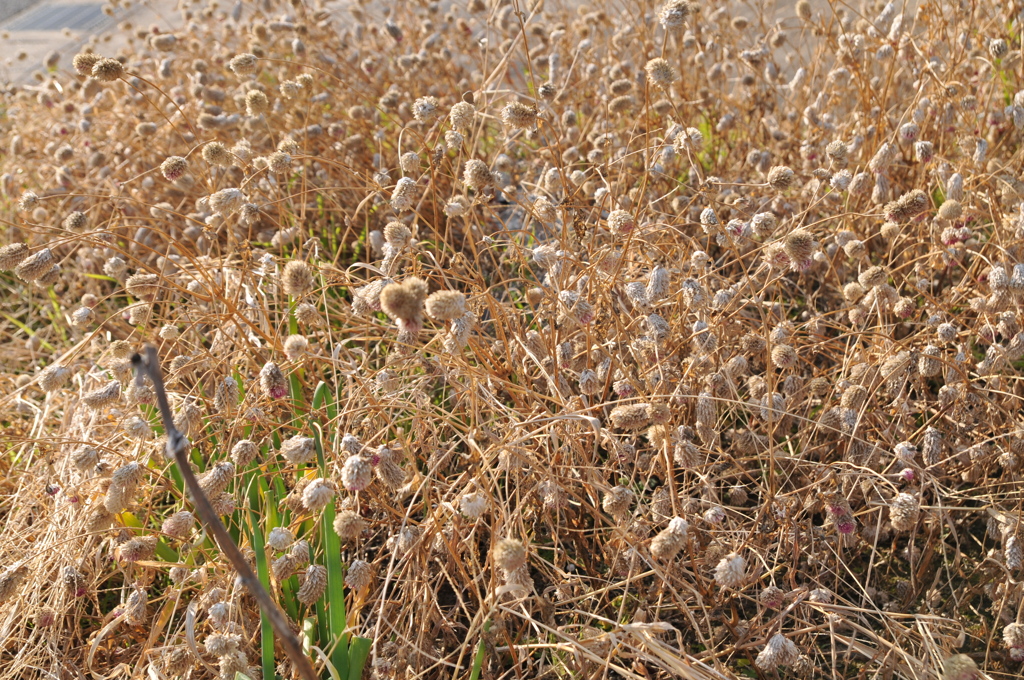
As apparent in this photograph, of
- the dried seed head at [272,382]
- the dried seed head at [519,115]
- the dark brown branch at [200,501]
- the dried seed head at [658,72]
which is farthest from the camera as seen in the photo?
the dried seed head at [658,72]

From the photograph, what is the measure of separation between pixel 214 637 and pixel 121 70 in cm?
142

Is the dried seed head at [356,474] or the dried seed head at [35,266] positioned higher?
the dried seed head at [35,266]

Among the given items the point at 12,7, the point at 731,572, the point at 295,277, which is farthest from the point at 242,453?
the point at 12,7

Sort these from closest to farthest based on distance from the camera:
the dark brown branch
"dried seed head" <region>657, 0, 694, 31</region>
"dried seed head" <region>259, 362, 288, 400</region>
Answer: the dark brown branch, "dried seed head" <region>259, 362, 288, 400</region>, "dried seed head" <region>657, 0, 694, 31</region>

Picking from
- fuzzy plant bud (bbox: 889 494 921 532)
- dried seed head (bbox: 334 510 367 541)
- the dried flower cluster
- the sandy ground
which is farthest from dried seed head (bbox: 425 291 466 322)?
the sandy ground

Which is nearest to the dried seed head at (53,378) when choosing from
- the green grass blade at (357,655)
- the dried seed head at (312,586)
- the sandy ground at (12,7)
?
the dried seed head at (312,586)

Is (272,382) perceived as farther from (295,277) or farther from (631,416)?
(631,416)

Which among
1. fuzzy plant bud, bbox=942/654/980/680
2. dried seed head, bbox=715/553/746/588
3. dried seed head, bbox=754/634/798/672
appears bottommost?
dried seed head, bbox=754/634/798/672

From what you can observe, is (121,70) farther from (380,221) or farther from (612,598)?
(612,598)

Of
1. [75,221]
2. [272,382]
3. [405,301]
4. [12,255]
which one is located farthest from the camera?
[75,221]

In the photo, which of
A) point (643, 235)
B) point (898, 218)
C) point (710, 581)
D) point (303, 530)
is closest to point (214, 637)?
point (303, 530)

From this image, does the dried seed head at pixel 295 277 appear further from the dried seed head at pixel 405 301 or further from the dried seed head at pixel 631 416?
the dried seed head at pixel 631 416

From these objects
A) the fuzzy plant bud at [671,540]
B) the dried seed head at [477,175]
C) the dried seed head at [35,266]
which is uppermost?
the dried seed head at [35,266]

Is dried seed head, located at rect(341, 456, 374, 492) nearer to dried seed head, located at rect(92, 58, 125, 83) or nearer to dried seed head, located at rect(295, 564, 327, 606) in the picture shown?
dried seed head, located at rect(295, 564, 327, 606)
